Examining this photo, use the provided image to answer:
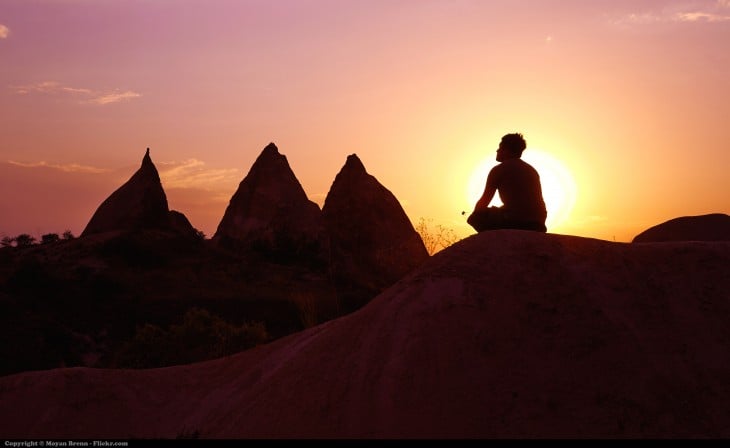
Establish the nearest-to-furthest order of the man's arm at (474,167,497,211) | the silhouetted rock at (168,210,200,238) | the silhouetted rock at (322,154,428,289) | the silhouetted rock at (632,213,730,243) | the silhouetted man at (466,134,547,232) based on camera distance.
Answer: the silhouetted man at (466,134,547,232), the man's arm at (474,167,497,211), the silhouetted rock at (632,213,730,243), the silhouetted rock at (322,154,428,289), the silhouetted rock at (168,210,200,238)

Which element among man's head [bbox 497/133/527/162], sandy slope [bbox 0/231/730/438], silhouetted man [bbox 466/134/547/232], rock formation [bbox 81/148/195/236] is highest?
rock formation [bbox 81/148/195/236]

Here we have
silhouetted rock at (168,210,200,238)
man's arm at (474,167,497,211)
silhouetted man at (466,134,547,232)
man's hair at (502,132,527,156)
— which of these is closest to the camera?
silhouetted man at (466,134,547,232)

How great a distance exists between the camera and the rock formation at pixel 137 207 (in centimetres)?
3178

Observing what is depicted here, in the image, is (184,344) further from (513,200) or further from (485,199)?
(513,200)

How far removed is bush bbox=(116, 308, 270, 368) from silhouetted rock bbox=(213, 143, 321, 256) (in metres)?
21.9

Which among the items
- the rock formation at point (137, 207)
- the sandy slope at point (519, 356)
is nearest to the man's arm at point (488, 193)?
the sandy slope at point (519, 356)

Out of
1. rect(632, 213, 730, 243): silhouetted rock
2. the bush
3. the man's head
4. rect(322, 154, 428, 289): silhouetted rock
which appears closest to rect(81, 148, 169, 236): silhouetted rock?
rect(322, 154, 428, 289): silhouetted rock

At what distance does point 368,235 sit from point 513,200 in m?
12.5

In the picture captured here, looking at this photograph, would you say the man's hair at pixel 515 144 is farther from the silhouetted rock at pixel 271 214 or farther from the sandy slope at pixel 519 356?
the silhouetted rock at pixel 271 214

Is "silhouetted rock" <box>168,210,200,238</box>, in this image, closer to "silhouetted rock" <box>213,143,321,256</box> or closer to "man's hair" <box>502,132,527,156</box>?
"silhouetted rock" <box>213,143,321,256</box>

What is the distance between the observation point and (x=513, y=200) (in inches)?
279

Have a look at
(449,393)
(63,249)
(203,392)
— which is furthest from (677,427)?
(63,249)

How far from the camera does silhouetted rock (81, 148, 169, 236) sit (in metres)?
31.8

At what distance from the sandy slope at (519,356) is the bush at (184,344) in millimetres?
4261
